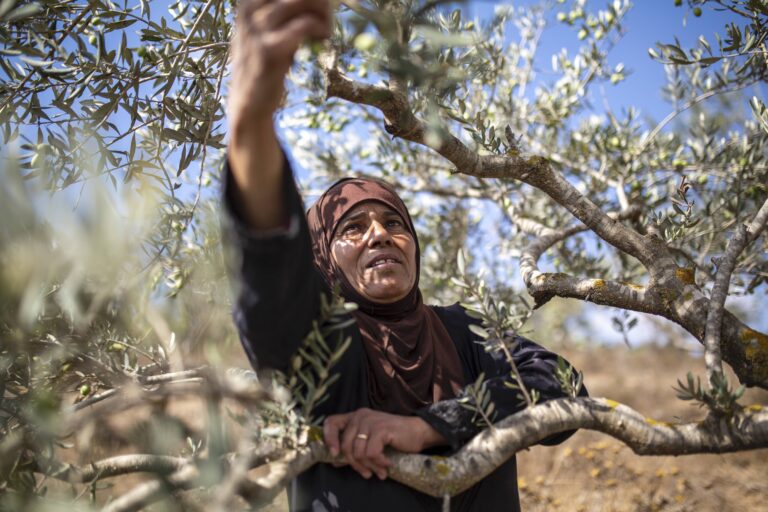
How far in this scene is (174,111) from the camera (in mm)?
2268

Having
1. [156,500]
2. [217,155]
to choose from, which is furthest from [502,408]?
[217,155]

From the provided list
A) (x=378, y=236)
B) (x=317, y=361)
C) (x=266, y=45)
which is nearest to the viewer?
(x=266, y=45)

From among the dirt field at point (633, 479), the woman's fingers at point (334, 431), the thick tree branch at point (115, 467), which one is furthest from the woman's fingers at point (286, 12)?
the dirt field at point (633, 479)

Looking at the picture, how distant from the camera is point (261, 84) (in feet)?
3.84

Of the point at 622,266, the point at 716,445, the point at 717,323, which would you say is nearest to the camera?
the point at 716,445

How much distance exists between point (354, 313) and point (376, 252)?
9.4 inches

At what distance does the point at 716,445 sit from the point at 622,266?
2634 millimetres

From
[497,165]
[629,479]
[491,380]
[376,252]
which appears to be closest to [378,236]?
[376,252]

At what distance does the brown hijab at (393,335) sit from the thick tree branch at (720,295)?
79 cm

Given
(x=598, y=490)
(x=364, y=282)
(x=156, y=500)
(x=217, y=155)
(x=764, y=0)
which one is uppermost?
(x=217, y=155)

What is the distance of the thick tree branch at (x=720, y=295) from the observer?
179cm

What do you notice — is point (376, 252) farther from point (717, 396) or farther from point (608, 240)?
point (717, 396)

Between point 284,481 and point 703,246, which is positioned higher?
point 703,246

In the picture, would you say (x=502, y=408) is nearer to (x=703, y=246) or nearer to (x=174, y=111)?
(x=174, y=111)
